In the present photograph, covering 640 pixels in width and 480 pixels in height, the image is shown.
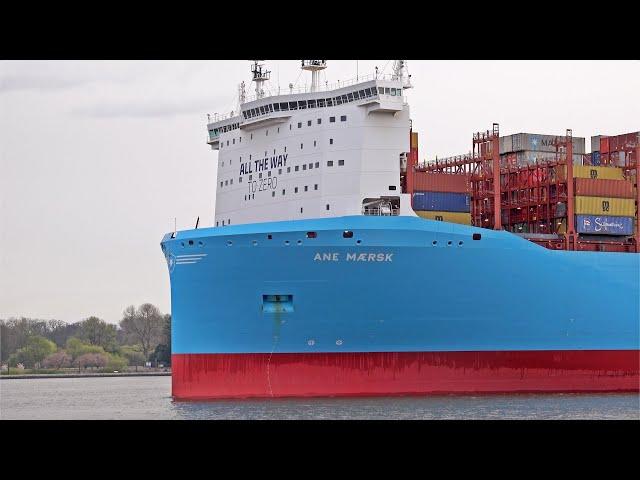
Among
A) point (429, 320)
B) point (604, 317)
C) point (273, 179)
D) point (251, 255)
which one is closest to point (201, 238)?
point (251, 255)

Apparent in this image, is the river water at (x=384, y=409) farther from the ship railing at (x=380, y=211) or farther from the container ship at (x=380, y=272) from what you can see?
the ship railing at (x=380, y=211)

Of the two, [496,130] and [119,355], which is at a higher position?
[496,130]

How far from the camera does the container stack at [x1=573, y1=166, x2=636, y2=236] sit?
122 ft

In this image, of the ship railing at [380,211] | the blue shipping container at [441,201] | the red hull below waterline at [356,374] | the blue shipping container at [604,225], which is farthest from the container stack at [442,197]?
the red hull below waterline at [356,374]

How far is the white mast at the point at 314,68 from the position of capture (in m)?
35.9

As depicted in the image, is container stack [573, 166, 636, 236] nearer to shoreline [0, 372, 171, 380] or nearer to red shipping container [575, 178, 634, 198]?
red shipping container [575, 178, 634, 198]

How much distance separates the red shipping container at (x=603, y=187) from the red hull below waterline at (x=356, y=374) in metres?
6.28

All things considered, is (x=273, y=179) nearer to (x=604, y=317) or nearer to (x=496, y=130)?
(x=496, y=130)

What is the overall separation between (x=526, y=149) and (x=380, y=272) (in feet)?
38.1

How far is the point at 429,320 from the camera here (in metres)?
32.0

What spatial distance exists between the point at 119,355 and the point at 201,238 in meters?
69.4

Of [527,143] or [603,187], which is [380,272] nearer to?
[603,187]

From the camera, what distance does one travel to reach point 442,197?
→ 3519 cm
